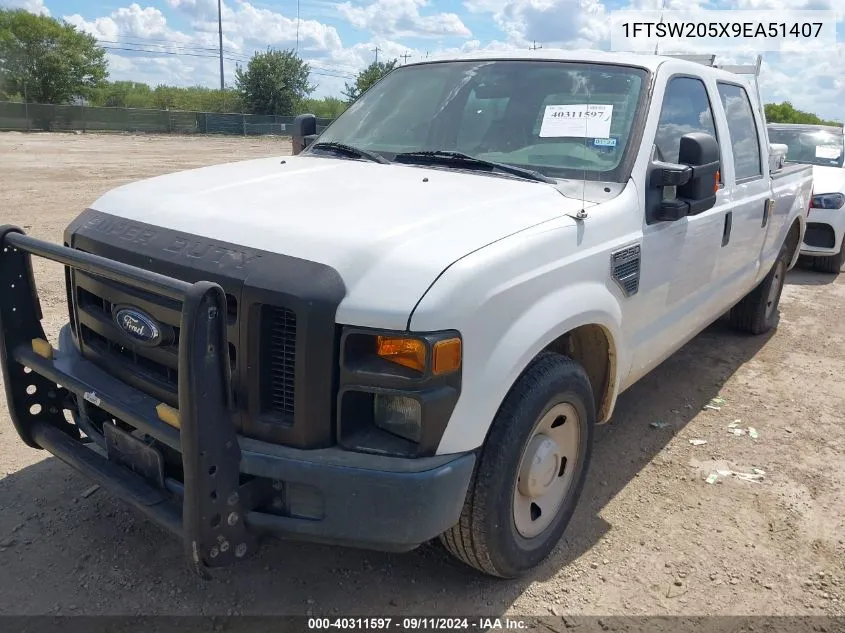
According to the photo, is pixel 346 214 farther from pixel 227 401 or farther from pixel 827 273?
pixel 827 273

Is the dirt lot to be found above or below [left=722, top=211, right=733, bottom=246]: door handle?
below

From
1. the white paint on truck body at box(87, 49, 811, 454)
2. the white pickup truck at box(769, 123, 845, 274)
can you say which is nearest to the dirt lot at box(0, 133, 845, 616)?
the white paint on truck body at box(87, 49, 811, 454)

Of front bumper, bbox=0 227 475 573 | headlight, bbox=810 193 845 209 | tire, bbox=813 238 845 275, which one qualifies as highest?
headlight, bbox=810 193 845 209

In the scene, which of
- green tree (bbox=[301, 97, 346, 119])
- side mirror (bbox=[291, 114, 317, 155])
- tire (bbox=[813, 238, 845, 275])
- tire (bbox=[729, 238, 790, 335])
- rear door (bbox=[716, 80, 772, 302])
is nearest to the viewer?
rear door (bbox=[716, 80, 772, 302])

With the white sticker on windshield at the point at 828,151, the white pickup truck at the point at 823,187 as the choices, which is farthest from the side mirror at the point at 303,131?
the white sticker on windshield at the point at 828,151

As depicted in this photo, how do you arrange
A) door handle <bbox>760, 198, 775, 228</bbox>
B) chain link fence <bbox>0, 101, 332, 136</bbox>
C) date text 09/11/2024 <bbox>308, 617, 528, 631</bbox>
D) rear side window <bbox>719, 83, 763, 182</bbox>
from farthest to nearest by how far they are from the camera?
1. chain link fence <bbox>0, 101, 332, 136</bbox>
2. door handle <bbox>760, 198, 775, 228</bbox>
3. rear side window <bbox>719, 83, 763, 182</bbox>
4. date text 09/11/2024 <bbox>308, 617, 528, 631</bbox>

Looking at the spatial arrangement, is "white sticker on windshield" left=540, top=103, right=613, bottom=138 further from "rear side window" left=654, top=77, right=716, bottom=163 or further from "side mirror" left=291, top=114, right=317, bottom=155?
"side mirror" left=291, top=114, right=317, bottom=155

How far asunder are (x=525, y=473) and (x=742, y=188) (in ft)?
8.65

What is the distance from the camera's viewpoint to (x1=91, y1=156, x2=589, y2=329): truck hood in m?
2.23

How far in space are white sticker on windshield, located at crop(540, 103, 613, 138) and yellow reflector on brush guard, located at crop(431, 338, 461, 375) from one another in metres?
1.41

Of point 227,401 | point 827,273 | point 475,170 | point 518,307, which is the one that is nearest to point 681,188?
point 475,170

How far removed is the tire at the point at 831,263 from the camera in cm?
873

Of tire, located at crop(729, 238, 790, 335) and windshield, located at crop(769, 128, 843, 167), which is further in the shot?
windshield, located at crop(769, 128, 843, 167)

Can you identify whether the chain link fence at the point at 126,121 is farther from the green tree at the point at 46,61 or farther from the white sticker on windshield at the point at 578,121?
the white sticker on windshield at the point at 578,121
